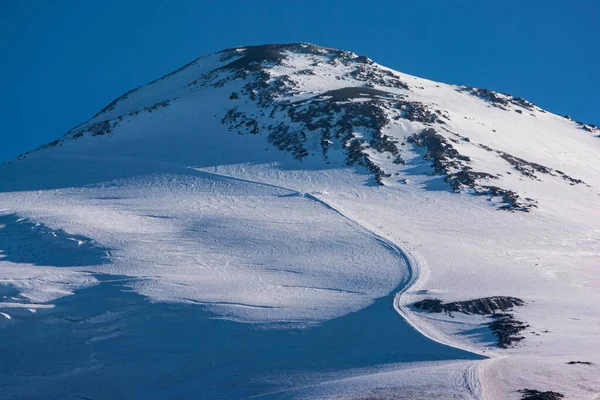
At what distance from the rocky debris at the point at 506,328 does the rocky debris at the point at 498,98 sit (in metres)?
51.6

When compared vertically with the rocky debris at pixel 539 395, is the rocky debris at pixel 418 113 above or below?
above

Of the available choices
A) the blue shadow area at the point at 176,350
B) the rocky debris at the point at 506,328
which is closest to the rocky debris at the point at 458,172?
the rocky debris at the point at 506,328

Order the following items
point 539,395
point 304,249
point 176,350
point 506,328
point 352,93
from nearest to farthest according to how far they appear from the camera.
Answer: point 539,395 < point 506,328 < point 176,350 < point 304,249 < point 352,93

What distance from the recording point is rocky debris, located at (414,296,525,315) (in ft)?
104

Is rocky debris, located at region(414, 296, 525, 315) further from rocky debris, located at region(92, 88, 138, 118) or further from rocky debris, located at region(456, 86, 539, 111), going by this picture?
rocky debris, located at region(92, 88, 138, 118)

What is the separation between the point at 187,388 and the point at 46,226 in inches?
801

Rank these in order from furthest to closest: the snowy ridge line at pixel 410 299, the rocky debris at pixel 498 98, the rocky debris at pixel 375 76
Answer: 1. the rocky debris at pixel 498 98
2. the rocky debris at pixel 375 76
3. the snowy ridge line at pixel 410 299

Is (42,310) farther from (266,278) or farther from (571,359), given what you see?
(571,359)

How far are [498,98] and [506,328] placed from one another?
55.5m

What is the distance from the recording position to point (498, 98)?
267ft

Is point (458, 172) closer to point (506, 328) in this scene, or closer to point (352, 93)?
point (352, 93)

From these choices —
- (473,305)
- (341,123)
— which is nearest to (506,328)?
(473,305)

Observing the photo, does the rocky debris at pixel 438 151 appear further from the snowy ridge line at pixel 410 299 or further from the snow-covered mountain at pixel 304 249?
the snowy ridge line at pixel 410 299

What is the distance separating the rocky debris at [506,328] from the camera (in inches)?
1119
